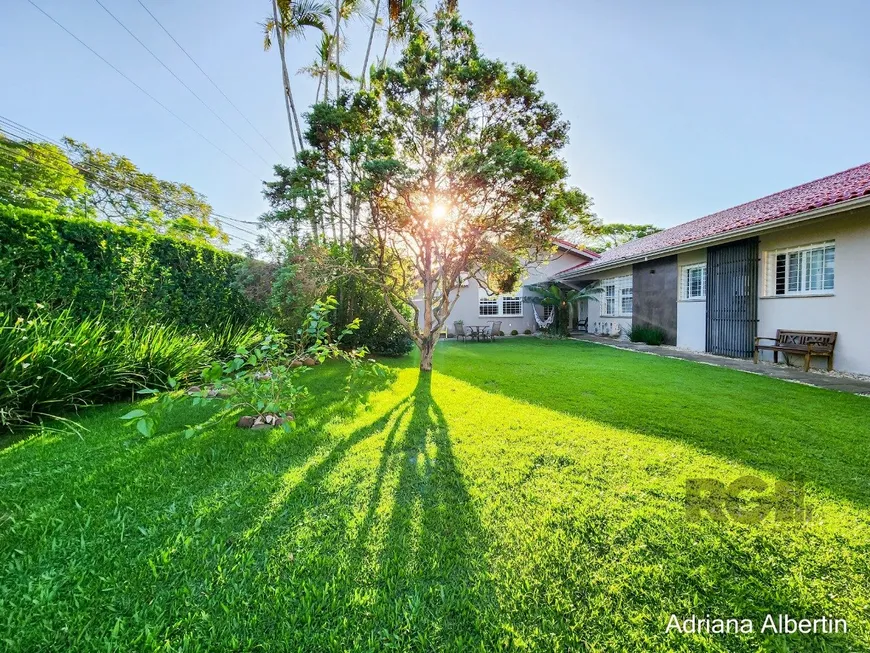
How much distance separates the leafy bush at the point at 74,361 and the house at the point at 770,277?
12.2m

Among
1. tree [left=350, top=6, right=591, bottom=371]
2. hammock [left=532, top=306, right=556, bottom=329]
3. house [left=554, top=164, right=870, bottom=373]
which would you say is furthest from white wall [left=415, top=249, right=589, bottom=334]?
tree [left=350, top=6, right=591, bottom=371]

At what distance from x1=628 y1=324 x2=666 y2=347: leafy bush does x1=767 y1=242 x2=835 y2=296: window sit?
12.7ft

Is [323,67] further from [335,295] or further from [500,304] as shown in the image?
[500,304]

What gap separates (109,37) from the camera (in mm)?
9500

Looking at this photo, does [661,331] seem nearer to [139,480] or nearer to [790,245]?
[790,245]

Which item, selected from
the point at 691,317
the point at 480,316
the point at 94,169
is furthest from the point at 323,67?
the point at 94,169

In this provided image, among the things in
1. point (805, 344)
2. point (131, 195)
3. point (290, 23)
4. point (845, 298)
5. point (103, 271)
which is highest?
point (290, 23)

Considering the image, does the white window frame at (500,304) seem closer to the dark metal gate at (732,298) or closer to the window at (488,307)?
the window at (488,307)

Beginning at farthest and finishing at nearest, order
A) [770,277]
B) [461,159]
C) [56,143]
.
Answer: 1. [56,143]
2. [770,277]
3. [461,159]

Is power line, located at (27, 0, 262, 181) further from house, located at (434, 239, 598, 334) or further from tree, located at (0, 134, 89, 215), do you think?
house, located at (434, 239, 598, 334)

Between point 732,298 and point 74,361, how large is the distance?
14634 mm

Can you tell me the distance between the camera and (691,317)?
38.5 ft

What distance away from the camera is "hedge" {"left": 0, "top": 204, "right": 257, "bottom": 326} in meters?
4.71

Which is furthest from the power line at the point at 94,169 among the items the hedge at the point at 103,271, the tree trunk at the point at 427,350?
the tree trunk at the point at 427,350
